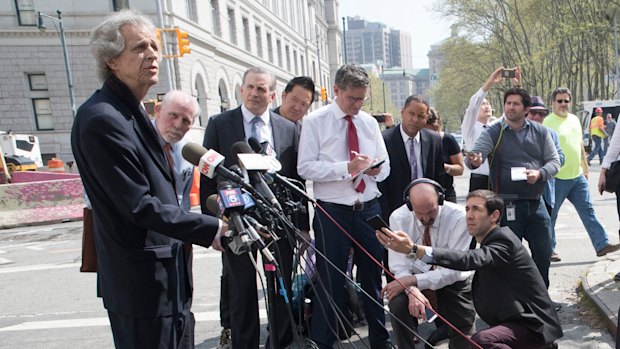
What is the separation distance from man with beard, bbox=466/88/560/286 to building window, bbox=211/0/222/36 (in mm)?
28555

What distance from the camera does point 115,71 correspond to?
2094mm

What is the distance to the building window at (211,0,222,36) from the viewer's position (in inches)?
1182

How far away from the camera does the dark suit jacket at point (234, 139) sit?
3.44 metres

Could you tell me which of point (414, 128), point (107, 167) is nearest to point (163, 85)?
point (414, 128)

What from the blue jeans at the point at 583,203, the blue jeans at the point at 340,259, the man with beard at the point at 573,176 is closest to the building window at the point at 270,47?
the man with beard at the point at 573,176

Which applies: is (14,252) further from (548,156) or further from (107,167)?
(548,156)

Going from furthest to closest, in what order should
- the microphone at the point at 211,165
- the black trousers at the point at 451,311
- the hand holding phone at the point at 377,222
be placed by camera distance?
the black trousers at the point at 451,311
the hand holding phone at the point at 377,222
the microphone at the point at 211,165

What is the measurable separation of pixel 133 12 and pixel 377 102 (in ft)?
252

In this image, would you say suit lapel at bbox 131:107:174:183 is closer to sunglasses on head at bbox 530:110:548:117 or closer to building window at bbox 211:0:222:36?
sunglasses on head at bbox 530:110:548:117

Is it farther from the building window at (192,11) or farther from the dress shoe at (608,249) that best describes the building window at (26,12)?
the dress shoe at (608,249)

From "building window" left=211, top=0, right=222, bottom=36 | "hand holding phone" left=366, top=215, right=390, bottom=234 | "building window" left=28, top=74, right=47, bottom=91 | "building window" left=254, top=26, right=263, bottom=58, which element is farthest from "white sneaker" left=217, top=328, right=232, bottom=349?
"building window" left=254, top=26, right=263, bottom=58

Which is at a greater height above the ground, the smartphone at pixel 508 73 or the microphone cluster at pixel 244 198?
the smartphone at pixel 508 73

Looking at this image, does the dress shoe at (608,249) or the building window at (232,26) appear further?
the building window at (232,26)

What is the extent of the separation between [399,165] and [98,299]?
3.93 m
